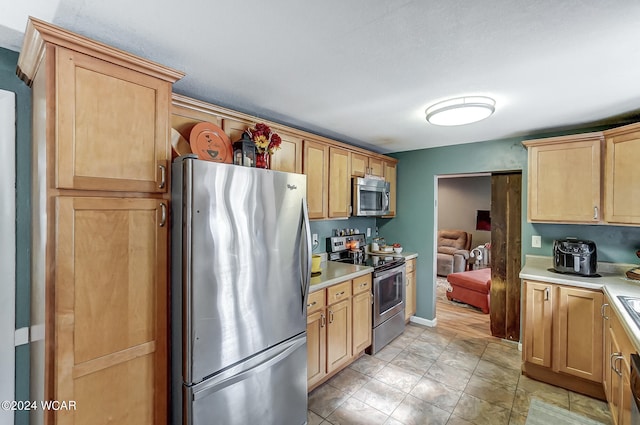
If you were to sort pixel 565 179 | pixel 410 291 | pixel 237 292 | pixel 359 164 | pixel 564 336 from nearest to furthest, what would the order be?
pixel 237 292
pixel 564 336
pixel 565 179
pixel 359 164
pixel 410 291

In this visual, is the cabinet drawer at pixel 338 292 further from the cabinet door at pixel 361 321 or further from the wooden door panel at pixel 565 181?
the wooden door panel at pixel 565 181

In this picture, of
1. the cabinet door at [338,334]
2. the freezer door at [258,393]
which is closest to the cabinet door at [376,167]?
the cabinet door at [338,334]

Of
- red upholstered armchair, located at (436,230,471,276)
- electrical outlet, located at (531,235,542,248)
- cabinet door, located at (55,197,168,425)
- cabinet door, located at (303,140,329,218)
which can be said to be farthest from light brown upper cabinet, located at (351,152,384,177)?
red upholstered armchair, located at (436,230,471,276)

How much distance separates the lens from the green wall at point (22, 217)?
1524mm

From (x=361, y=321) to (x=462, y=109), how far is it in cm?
207

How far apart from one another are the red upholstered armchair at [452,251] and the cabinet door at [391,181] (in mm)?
2679

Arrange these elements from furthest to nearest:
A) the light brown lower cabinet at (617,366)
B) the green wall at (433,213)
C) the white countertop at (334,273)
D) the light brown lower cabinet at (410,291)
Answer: the light brown lower cabinet at (410,291) → the green wall at (433,213) → the white countertop at (334,273) → the light brown lower cabinet at (617,366)

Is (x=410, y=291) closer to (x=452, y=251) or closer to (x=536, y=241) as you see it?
(x=536, y=241)

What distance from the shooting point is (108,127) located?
4.31ft

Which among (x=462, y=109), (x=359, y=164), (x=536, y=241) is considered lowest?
(x=536, y=241)

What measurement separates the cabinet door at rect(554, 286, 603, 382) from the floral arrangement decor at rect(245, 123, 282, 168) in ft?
8.66

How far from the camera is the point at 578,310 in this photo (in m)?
2.41

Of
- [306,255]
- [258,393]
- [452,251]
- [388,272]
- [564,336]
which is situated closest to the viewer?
[258,393]

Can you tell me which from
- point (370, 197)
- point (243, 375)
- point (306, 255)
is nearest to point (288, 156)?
point (306, 255)
